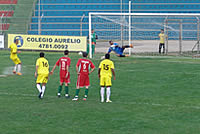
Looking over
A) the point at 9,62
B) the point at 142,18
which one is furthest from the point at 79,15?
the point at 9,62

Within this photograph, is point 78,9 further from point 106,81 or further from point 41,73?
point 106,81

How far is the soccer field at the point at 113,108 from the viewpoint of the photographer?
10.5 metres

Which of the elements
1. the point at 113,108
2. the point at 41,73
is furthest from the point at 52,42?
the point at 113,108

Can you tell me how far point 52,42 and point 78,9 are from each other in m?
9.76

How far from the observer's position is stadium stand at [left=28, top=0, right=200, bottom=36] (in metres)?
44.4

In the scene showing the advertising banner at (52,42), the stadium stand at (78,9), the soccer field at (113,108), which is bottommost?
the soccer field at (113,108)

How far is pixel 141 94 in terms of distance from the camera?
51.7 feet

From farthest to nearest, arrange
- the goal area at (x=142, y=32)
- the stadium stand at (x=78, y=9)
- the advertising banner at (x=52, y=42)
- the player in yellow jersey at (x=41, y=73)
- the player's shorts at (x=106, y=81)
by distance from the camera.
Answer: the stadium stand at (x=78, y=9) → the goal area at (x=142, y=32) → the advertising banner at (x=52, y=42) → the player in yellow jersey at (x=41, y=73) → the player's shorts at (x=106, y=81)

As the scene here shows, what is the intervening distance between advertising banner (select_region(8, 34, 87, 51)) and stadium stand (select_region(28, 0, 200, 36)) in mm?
6530

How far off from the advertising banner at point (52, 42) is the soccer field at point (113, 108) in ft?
49.0

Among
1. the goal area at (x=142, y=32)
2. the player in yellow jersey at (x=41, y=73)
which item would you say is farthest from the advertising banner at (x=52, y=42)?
the player in yellow jersey at (x=41, y=73)

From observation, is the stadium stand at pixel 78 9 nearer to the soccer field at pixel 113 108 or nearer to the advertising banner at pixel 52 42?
the advertising banner at pixel 52 42

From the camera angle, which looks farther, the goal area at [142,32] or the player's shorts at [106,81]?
the goal area at [142,32]

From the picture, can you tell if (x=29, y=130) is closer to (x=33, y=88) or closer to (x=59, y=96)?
(x=59, y=96)
